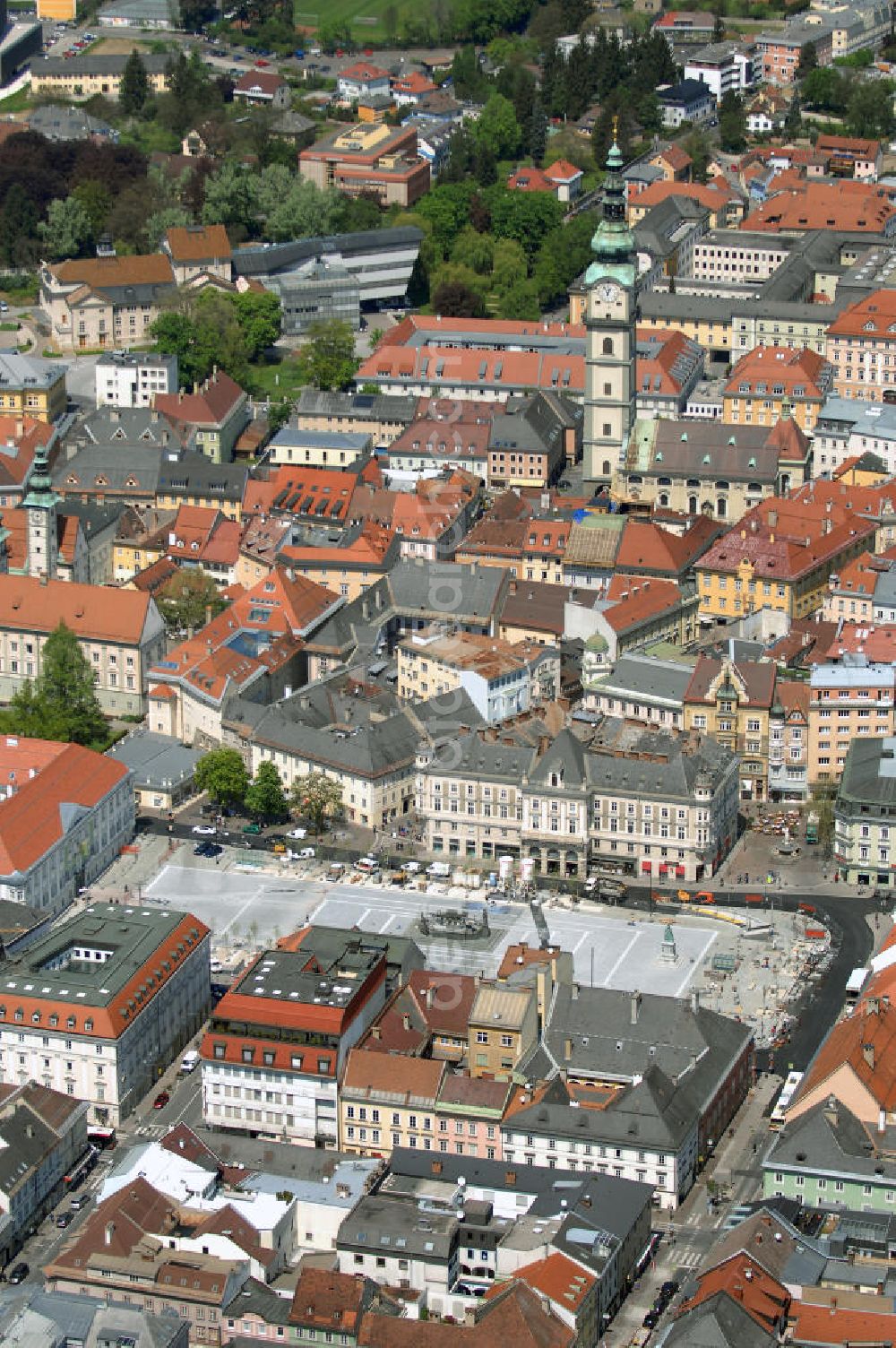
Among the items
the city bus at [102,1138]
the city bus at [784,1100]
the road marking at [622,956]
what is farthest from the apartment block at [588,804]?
the city bus at [102,1138]

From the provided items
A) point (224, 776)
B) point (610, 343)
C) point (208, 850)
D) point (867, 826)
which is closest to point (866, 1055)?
point (867, 826)

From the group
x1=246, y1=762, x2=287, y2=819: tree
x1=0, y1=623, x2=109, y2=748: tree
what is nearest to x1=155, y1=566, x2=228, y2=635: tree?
x1=0, y1=623, x2=109, y2=748: tree

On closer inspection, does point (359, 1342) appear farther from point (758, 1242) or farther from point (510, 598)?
point (510, 598)

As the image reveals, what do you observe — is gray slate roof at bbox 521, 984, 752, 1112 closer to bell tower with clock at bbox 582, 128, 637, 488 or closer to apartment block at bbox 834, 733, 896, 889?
apartment block at bbox 834, 733, 896, 889

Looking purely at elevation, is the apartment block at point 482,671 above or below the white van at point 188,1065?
above

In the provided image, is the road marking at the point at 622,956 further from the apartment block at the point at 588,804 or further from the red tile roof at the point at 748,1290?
the red tile roof at the point at 748,1290

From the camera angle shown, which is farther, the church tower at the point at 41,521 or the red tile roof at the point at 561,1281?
the church tower at the point at 41,521

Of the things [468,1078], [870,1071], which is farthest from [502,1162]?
[870,1071]
